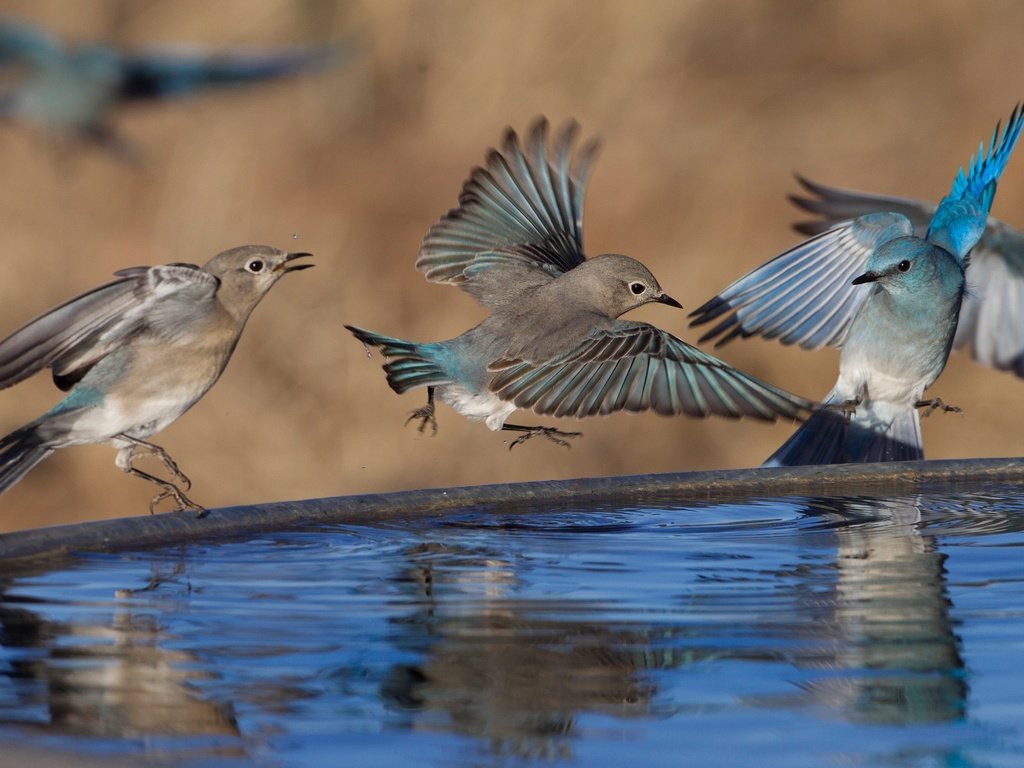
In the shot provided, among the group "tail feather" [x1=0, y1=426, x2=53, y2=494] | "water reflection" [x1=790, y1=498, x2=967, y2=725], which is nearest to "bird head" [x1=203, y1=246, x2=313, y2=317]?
"tail feather" [x1=0, y1=426, x2=53, y2=494]

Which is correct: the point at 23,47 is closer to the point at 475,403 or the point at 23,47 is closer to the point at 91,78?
the point at 91,78

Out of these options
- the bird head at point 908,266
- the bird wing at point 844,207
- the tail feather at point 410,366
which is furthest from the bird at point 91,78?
the bird wing at point 844,207

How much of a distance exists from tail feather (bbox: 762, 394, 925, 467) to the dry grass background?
16.3 feet

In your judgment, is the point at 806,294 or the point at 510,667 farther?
the point at 806,294

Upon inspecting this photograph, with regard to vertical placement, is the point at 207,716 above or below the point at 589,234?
below

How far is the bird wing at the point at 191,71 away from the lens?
21.9 ft

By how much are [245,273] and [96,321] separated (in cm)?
60

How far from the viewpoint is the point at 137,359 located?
614 cm

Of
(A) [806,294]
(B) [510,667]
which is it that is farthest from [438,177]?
(B) [510,667]

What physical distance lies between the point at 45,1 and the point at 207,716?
12.8 meters

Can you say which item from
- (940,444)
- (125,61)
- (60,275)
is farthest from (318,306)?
(125,61)

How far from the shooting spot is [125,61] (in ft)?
22.7

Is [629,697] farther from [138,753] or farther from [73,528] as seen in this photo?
[73,528]

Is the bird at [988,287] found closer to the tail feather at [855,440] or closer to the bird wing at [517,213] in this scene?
the tail feather at [855,440]
